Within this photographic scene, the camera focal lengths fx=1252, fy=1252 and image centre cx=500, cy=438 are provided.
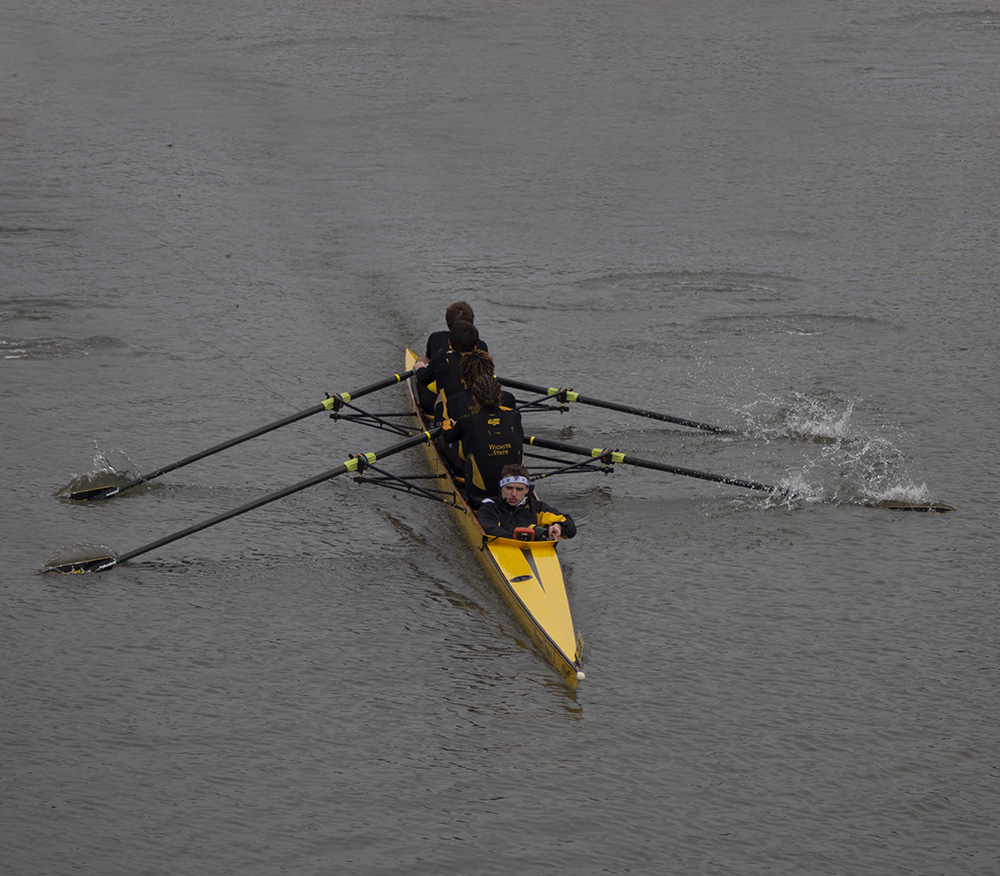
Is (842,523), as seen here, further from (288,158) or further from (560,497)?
(288,158)

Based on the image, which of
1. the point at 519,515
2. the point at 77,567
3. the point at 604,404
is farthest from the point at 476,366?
the point at 77,567

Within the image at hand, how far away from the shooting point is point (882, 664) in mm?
10367

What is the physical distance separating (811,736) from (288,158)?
1865cm

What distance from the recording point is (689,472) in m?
12.7

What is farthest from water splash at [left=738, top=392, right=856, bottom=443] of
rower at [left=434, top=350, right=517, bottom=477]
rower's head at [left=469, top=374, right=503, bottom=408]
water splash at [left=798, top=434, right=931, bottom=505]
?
rower's head at [left=469, top=374, right=503, bottom=408]

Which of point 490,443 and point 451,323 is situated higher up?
point 451,323

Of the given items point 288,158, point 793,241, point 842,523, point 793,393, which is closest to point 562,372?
point 793,393

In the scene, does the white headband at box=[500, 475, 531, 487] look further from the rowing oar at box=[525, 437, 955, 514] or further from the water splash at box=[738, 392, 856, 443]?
the water splash at box=[738, 392, 856, 443]

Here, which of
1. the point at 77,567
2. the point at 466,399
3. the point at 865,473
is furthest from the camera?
the point at 865,473

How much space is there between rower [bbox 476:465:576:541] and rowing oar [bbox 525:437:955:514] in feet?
3.25

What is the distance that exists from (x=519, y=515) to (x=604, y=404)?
2766 millimetres

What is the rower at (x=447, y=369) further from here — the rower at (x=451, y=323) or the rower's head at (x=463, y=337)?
the rower at (x=451, y=323)

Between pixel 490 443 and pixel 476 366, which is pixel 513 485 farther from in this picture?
pixel 476 366

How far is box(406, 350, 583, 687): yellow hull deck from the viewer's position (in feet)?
32.8
